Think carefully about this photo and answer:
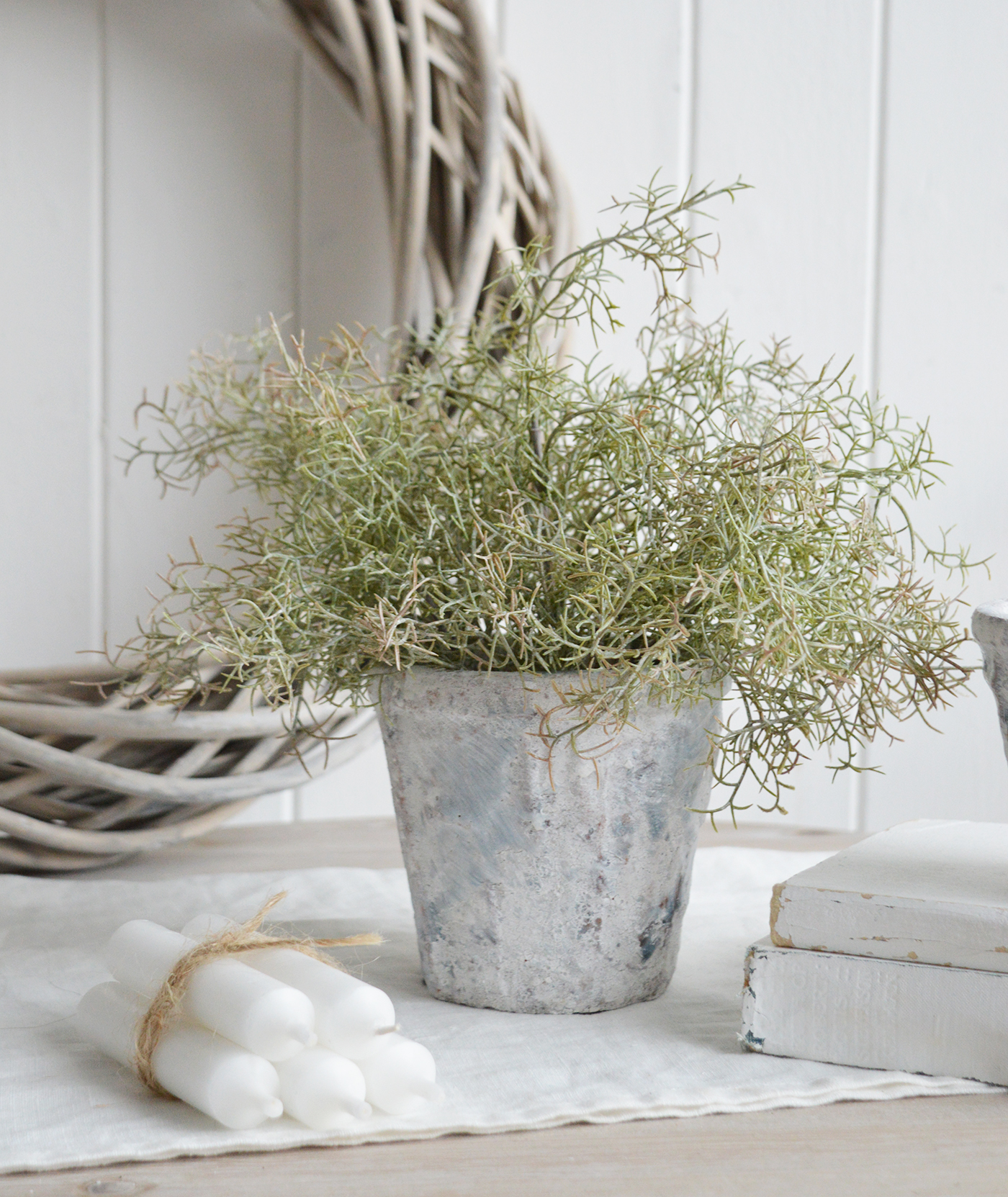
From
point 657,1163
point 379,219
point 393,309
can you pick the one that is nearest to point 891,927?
point 657,1163

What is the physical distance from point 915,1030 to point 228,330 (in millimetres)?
656

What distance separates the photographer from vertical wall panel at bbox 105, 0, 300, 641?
0.84m

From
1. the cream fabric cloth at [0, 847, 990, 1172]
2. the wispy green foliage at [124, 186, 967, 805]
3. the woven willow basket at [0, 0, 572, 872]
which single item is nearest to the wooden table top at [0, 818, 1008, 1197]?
Result: the cream fabric cloth at [0, 847, 990, 1172]

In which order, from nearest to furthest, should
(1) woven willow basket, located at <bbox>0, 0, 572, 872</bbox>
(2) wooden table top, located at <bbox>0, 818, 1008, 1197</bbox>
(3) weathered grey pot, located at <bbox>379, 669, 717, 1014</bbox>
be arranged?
(2) wooden table top, located at <bbox>0, 818, 1008, 1197</bbox>
(3) weathered grey pot, located at <bbox>379, 669, 717, 1014</bbox>
(1) woven willow basket, located at <bbox>0, 0, 572, 872</bbox>

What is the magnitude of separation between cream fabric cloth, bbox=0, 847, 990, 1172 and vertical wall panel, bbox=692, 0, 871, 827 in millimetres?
451

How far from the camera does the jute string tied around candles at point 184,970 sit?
15.0 inches

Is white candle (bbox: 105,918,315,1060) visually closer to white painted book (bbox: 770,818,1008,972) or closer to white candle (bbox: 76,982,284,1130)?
white candle (bbox: 76,982,284,1130)

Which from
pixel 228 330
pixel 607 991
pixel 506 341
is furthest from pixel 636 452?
pixel 228 330

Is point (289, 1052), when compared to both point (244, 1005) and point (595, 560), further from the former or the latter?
point (595, 560)

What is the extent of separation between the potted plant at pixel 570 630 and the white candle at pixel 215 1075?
11 centimetres

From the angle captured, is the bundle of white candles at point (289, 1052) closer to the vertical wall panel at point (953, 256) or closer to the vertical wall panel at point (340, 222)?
the vertical wall panel at point (340, 222)

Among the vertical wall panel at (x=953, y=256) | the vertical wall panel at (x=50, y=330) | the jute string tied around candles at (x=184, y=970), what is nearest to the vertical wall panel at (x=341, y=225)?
the vertical wall panel at (x=50, y=330)

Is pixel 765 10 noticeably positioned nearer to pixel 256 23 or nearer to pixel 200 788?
pixel 256 23

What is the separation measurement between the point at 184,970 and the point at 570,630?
0.16m
